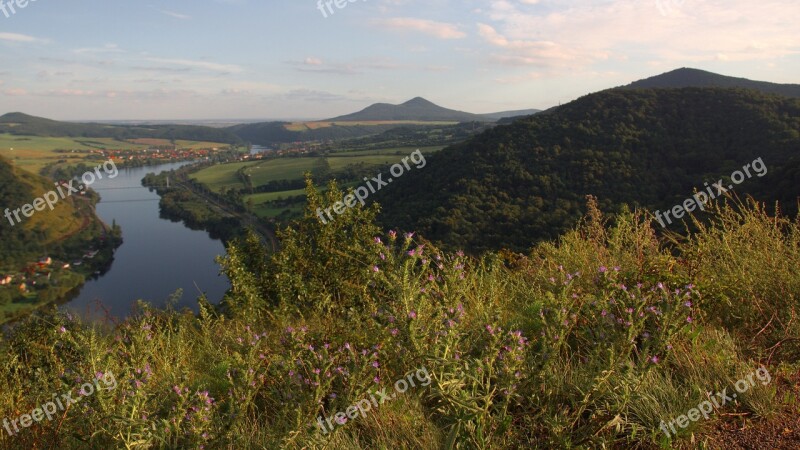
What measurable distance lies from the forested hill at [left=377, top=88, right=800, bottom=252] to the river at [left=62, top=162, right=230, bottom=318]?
1686 centimetres

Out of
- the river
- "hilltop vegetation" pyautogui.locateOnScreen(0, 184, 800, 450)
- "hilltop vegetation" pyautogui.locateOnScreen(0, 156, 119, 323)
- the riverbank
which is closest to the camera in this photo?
"hilltop vegetation" pyautogui.locateOnScreen(0, 184, 800, 450)

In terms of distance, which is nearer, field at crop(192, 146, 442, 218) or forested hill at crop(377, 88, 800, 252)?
forested hill at crop(377, 88, 800, 252)

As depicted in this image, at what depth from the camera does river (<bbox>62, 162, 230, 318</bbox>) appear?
39188 mm

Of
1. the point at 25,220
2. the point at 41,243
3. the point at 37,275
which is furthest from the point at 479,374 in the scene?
the point at 25,220

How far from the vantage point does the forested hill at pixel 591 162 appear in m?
25.4

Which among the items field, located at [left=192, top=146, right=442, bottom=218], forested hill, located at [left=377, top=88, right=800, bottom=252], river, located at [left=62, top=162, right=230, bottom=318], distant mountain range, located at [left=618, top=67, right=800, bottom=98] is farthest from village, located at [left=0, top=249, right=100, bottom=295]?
distant mountain range, located at [left=618, top=67, right=800, bottom=98]

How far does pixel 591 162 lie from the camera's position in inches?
1351

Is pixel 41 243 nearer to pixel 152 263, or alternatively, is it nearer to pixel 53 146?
pixel 152 263

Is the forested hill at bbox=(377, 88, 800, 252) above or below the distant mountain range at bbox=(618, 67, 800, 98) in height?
below

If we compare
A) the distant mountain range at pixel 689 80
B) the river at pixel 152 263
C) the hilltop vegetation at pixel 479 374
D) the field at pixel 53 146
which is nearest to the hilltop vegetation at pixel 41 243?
the river at pixel 152 263

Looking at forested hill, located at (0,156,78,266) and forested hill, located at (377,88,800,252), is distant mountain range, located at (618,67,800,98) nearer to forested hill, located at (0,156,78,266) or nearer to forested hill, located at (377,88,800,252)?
forested hill, located at (377,88,800,252)

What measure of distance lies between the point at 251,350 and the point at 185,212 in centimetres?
6903

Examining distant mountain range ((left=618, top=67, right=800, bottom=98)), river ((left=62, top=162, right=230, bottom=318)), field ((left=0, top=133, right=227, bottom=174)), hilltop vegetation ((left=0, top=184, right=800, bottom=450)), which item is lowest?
river ((left=62, top=162, right=230, bottom=318))

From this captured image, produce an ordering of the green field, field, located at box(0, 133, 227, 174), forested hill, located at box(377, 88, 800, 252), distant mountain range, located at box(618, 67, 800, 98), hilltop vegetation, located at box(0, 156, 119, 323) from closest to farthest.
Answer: forested hill, located at box(377, 88, 800, 252) → hilltop vegetation, located at box(0, 156, 119, 323) → distant mountain range, located at box(618, 67, 800, 98) → the green field → field, located at box(0, 133, 227, 174)
